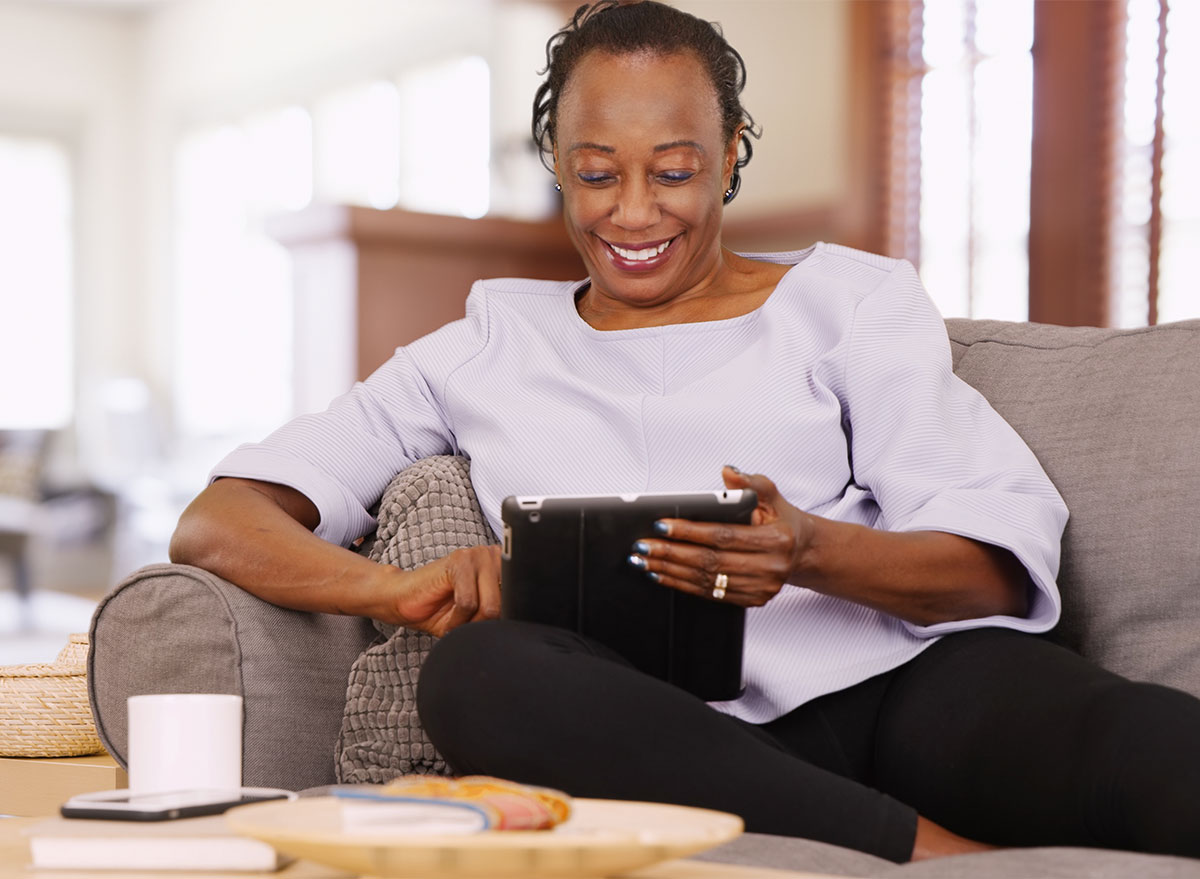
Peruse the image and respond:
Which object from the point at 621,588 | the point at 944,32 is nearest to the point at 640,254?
the point at 621,588

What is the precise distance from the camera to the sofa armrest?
4.13 ft

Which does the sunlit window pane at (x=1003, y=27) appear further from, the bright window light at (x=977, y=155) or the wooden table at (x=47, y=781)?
the wooden table at (x=47, y=781)

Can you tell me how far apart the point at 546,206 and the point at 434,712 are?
172 inches

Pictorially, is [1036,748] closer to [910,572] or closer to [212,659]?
[910,572]

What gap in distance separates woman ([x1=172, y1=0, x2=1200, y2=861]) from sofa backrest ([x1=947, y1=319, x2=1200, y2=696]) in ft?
0.24

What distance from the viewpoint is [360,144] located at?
7570 mm

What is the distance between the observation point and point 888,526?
1.31m

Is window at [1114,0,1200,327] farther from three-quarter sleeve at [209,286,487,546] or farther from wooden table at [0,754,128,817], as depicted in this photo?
wooden table at [0,754,128,817]

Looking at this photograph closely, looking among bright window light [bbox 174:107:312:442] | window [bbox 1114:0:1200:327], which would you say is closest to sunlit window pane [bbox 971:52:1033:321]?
window [bbox 1114:0:1200:327]

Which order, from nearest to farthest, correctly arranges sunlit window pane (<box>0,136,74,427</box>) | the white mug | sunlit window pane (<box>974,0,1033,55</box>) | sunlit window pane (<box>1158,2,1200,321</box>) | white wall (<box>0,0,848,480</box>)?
1. the white mug
2. sunlit window pane (<box>1158,2,1200,321</box>)
3. sunlit window pane (<box>974,0,1033,55</box>)
4. white wall (<box>0,0,848,480</box>)
5. sunlit window pane (<box>0,136,74,427</box>)

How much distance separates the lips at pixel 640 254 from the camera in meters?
1.49

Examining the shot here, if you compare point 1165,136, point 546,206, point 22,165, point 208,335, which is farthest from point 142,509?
point 1165,136

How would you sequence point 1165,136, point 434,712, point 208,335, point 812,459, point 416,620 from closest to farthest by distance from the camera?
point 434,712
point 416,620
point 812,459
point 1165,136
point 208,335

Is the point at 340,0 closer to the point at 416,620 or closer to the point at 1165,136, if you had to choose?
the point at 1165,136
